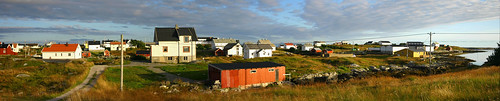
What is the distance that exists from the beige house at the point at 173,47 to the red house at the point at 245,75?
1959cm

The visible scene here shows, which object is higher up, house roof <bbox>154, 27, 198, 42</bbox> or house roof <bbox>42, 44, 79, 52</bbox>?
house roof <bbox>154, 27, 198, 42</bbox>

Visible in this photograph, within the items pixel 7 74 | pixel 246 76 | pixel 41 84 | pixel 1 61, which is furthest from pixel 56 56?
pixel 246 76

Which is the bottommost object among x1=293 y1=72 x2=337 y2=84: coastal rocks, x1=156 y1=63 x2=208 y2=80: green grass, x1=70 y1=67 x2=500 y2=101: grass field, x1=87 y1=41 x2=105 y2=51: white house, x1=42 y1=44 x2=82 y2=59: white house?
x1=293 y1=72 x2=337 y2=84: coastal rocks

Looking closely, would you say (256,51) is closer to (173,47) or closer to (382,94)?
(173,47)

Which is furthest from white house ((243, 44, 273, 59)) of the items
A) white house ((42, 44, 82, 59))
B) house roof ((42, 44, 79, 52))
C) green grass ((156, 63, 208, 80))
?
house roof ((42, 44, 79, 52))

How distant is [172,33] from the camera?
46812 millimetres

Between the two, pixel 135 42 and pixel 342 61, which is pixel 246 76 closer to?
pixel 342 61

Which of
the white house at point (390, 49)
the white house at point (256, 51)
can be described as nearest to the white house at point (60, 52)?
the white house at point (256, 51)

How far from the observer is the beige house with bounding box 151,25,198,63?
44.5m

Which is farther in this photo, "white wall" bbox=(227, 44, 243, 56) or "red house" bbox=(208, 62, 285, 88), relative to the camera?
"white wall" bbox=(227, 44, 243, 56)

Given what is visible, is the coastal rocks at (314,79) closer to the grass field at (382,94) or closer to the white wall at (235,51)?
the grass field at (382,94)

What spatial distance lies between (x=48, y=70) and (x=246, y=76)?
26511 mm

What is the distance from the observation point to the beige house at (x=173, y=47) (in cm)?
4450

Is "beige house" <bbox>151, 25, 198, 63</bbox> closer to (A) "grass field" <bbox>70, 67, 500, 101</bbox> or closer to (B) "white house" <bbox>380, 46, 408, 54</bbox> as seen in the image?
(A) "grass field" <bbox>70, 67, 500, 101</bbox>
